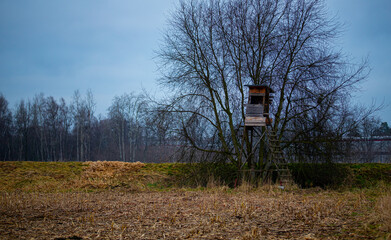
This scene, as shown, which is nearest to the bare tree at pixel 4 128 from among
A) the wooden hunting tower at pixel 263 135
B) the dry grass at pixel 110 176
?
the dry grass at pixel 110 176

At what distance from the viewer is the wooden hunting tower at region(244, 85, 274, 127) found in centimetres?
1214

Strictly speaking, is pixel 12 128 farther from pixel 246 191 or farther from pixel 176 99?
pixel 246 191

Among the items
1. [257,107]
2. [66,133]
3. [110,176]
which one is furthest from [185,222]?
[66,133]

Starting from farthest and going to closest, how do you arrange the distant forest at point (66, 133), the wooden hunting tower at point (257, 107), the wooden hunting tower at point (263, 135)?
the distant forest at point (66, 133) → the wooden hunting tower at point (257, 107) → the wooden hunting tower at point (263, 135)

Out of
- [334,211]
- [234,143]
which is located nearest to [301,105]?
[234,143]

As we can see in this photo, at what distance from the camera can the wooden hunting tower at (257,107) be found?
12141mm

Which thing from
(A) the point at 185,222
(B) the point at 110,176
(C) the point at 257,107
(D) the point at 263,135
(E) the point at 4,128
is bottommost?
(A) the point at 185,222

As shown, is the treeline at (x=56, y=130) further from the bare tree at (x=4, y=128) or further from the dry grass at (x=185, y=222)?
the dry grass at (x=185, y=222)

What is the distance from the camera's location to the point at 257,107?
1245 cm

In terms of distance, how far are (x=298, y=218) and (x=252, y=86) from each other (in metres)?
7.65

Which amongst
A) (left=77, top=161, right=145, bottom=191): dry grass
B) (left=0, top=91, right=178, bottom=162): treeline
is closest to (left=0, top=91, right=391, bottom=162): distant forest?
(left=0, top=91, right=178, bottom=162): treeline

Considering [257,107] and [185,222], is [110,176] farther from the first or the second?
[185,222]

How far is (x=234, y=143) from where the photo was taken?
43.6 ft

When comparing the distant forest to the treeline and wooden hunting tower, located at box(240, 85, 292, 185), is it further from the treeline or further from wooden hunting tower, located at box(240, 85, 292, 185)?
wooden hunting tower, located at box(240, 85, 292, 185)
